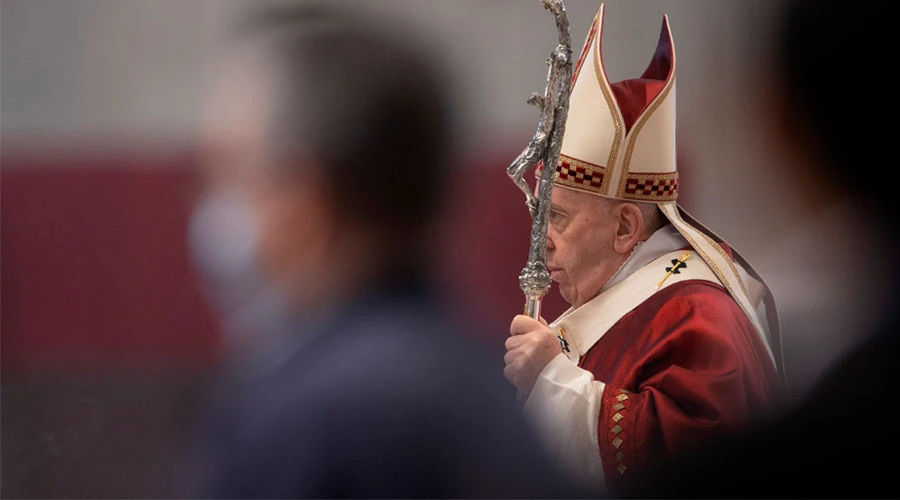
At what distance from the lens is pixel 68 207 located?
227 cm

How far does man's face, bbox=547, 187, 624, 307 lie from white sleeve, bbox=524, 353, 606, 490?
9.9 inches

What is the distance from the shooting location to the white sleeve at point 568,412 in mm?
1635

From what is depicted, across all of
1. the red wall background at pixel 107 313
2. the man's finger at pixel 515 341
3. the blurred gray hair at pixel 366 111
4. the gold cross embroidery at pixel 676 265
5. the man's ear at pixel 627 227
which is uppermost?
the blurred gray hair at pixel 366 111

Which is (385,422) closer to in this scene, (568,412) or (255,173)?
(568,412)

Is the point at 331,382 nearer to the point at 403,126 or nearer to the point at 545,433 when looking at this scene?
the point at 545,433

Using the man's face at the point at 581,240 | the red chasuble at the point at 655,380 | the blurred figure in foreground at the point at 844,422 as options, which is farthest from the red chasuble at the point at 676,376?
the blurred figure in foreground at the point at 844,422

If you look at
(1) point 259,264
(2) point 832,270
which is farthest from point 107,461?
(2) point 832,270

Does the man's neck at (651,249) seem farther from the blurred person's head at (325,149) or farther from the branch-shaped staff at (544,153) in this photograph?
the blurred person's head at (325,149)

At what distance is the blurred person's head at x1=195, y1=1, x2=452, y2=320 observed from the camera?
192 centimetres

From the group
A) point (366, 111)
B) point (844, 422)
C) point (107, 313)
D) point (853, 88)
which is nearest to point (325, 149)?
point (366, 111)

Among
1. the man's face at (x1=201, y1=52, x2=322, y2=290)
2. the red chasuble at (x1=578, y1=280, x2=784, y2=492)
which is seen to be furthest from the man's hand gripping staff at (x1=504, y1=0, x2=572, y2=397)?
the man's face at (x1=201, y1=52, x2=322, y2=290)

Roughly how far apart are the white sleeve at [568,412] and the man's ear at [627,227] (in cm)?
30

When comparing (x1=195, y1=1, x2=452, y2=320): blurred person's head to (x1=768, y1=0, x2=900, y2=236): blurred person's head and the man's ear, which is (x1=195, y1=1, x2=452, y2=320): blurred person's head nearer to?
the man's ear

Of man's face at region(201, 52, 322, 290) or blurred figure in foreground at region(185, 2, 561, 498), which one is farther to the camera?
man's face at region(201, 52, 322, 290)
